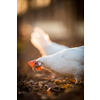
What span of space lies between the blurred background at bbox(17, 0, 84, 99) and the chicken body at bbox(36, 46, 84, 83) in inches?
5.2

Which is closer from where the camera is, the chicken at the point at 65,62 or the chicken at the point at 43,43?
the chicken at the point at 65,62

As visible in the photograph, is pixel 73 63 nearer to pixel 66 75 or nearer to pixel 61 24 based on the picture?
pixel 66 75

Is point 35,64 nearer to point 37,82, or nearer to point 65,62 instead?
point 37,82

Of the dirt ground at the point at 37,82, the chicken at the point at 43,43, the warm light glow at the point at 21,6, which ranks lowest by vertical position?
the dirt ground at the point at 37,82

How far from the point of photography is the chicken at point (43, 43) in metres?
1.91

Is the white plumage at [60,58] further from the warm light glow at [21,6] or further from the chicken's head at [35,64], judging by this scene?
the warm light glow at [21,6]

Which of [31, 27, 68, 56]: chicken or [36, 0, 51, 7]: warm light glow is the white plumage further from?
[36, 0, 51, 7]: warm light glow

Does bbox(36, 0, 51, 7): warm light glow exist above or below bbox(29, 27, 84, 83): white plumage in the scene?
above

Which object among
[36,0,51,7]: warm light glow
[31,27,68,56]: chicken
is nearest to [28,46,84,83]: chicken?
[31,27,68,56]: chicken

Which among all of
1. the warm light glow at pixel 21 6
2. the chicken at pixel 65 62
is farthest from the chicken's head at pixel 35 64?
the warm light glow at pixel 21 6

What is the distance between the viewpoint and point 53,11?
6.15ft

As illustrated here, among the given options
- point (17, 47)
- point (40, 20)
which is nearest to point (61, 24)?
point (40, 20)

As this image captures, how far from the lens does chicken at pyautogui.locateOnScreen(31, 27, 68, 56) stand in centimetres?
191

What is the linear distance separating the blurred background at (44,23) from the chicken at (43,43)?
64mm
